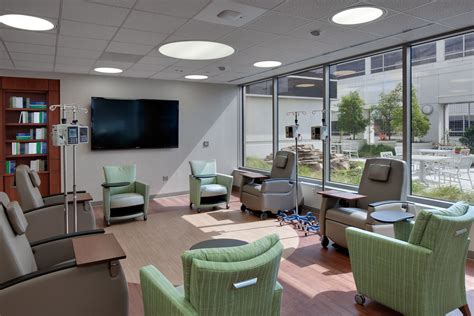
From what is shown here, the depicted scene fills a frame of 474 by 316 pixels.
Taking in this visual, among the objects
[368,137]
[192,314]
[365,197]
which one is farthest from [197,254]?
[368,137]

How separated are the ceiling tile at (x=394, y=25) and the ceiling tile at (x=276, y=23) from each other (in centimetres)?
74

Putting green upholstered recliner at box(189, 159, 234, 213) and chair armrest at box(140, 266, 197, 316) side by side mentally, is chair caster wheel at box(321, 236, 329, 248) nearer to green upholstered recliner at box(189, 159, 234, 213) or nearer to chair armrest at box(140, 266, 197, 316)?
green upholstered recliner at box(189, 159, 234, 213)

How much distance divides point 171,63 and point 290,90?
2.51 metres

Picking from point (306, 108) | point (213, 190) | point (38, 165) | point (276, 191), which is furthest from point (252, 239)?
point (38, 165)

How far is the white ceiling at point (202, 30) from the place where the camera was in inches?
120

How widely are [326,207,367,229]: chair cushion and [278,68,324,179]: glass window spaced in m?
2.05

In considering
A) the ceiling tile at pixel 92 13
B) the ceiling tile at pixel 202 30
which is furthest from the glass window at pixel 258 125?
the ceiling tile at pixel 92 13

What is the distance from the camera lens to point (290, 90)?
6.78 metres

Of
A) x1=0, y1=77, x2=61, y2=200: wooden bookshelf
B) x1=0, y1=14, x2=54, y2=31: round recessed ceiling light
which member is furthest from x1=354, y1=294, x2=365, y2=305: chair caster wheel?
x1=0, y1=77, x2=61, y2=200: wooden bookshelf

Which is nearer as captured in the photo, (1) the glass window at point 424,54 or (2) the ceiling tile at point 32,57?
(1) the glass window at point 424,54

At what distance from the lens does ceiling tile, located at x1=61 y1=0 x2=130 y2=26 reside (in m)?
3.01

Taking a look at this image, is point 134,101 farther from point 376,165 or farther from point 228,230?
point 376,165

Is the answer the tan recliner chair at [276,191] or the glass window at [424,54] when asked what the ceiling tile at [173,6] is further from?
the tan recliner chair at [276,191]

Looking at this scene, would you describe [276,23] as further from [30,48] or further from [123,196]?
[123,196]
